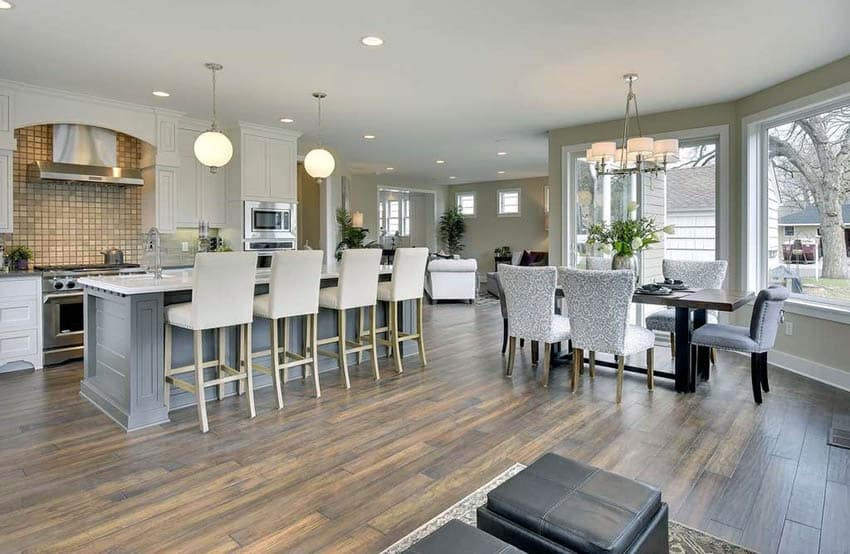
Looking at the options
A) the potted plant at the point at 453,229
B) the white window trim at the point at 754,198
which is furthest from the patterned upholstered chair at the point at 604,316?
the potted plant at the point at 453,229

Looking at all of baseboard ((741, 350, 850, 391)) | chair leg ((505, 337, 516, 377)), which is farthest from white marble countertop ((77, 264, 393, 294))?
baseboard ((741, 350, 850, 391))

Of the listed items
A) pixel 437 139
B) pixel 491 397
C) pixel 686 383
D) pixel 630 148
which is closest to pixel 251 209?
pixel 437 139

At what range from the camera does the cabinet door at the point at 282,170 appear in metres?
6.74

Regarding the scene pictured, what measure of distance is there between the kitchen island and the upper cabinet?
2.57 m

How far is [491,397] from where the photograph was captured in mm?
4020

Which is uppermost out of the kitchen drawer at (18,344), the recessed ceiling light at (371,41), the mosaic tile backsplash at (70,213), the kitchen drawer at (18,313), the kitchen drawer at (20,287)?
the recessed ceiling light at (371,41)

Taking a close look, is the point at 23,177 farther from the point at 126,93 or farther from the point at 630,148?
the point at 630,148

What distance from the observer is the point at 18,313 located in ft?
15.5

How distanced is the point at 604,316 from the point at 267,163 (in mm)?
4766

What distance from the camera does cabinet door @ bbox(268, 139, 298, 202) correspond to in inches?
265

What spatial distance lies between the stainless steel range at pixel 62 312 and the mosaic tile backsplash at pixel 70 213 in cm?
41

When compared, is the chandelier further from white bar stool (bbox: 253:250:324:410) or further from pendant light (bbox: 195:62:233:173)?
pendant light (bbox: 195:62:233:173)

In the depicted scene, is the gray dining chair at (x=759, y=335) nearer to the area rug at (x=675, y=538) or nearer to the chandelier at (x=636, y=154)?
the chandelier at (x=636, y=154)

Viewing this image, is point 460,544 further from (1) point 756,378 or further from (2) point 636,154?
(2) point 636,154
